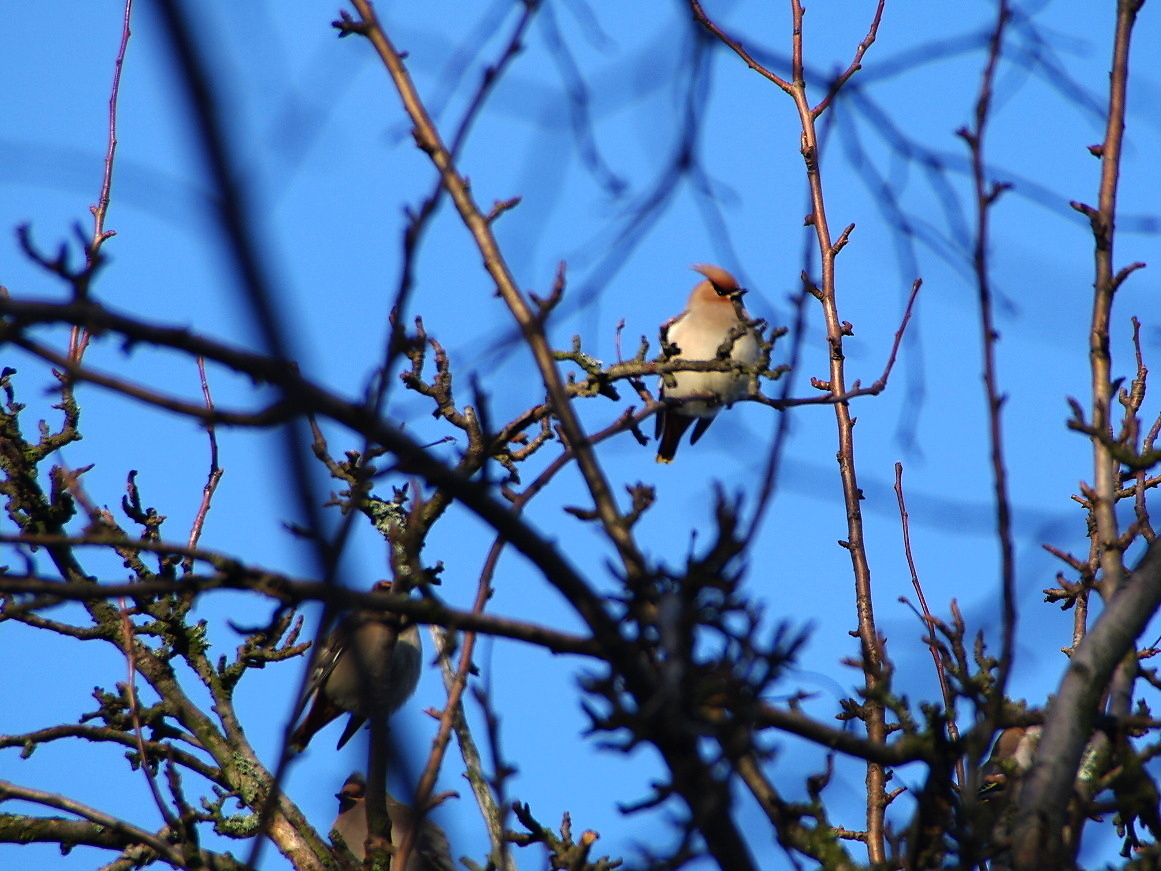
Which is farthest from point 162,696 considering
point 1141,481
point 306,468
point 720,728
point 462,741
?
point 306,468

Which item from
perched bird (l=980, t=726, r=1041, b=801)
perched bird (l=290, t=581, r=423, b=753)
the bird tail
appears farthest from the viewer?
the bird tail

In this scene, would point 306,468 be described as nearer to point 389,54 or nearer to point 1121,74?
point 389,54

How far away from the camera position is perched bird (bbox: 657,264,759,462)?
21.2 ft

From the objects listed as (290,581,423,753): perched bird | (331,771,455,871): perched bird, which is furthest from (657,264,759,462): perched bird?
(331,771,455,871): perched bird

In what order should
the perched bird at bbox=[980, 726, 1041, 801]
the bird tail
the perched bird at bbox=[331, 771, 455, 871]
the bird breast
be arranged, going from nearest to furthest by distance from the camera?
1. the perched bird at bbox=[980, 726, 1041, 801]
2. the perched bird at bbox=[331, 771, 455, 871]
3. the bird breast
4. the bird tail

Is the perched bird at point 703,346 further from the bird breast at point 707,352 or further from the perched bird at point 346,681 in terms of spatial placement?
the perched bird at point 346,681

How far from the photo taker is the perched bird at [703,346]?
21.2ft

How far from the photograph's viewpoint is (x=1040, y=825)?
2271 mm

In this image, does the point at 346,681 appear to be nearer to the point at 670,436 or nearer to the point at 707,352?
the point at 670,436

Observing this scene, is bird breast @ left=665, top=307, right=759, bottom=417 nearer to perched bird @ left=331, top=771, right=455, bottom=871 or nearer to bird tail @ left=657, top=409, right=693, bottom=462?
bird tail @ left=657, top=409, right=693, bottom=462

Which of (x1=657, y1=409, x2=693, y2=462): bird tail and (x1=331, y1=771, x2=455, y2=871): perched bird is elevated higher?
(x1=657, y1=409, x2=693, y2=462): bird tail

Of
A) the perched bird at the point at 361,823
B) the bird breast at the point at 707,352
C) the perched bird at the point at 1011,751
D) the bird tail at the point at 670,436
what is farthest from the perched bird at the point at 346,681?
the perched bird at the point at 1011,751

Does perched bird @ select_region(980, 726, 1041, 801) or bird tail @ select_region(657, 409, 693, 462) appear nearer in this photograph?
perched bird @ select_region(980, 726, 1041, 801)

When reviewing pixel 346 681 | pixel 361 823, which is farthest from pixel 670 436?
pixel 361 823
